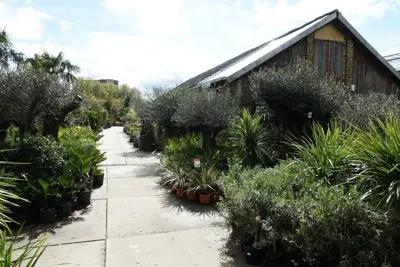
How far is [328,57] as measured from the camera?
33.1 feet

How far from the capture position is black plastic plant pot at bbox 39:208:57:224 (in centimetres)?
406

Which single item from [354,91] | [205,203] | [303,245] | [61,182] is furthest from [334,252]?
[354,91]

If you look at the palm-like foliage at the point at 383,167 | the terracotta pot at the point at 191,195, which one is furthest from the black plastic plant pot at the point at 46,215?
the palm-like foliage at the point at 383,167

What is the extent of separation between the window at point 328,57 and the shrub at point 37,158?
366 inches

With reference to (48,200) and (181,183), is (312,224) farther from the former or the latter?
(48,200)

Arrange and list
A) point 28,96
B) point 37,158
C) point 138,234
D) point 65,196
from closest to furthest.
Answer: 1. point 138,234
2. point 37,158
3. point 65,196
4. point 28,96

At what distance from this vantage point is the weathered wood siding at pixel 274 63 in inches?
347

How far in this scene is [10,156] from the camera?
14.3ft

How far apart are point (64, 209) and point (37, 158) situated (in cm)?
96

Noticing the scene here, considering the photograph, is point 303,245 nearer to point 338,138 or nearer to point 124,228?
point 338,138

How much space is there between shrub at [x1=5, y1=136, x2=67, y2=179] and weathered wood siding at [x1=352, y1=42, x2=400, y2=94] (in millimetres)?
10870

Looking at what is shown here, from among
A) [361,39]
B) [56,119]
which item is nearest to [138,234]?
[56,119]

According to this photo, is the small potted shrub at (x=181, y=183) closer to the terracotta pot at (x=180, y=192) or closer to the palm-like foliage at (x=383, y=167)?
the terracotta pot at (x=180, y=192)

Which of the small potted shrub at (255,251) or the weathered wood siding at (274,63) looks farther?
the weathered wood siding at (274,63)
